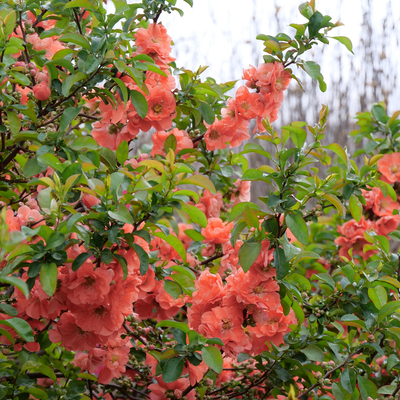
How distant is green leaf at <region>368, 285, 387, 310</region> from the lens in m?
1.11

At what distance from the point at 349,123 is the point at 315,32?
102 inches

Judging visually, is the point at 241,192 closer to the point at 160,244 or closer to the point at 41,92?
the point at 160,244

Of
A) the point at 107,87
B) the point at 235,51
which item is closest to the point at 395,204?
the point at 107,87

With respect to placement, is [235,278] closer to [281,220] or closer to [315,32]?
[281,220]

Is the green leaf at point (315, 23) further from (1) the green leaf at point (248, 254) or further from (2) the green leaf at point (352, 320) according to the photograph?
(2) the green leaf at point (352, 320)

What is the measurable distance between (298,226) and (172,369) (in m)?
0.46

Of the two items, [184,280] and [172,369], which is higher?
[184,280]

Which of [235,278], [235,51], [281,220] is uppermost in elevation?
A: [235,51]

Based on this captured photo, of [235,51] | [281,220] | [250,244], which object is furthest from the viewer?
[235,51]

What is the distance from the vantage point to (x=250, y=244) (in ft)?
3.26

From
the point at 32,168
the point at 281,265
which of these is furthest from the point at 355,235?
the point at 32,168

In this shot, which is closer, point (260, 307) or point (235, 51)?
point (260, 307)

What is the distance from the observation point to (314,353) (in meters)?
1.09

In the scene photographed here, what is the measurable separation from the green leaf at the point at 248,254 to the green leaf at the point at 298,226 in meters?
0.09
